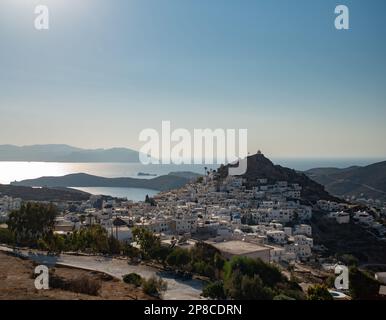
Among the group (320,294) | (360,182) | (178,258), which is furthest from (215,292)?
(360,182)

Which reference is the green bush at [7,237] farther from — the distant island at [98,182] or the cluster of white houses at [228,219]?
the distant island at [98,182]

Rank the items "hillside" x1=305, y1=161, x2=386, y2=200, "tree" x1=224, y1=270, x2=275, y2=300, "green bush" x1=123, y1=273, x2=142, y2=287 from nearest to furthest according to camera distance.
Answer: "tree" x1=224, y1=270, x2=275, y2=300
"green bush" x1=123, y1=273, x2=142, y2=287
"hillside" x1=305, y1=161, x2=386, y2=200

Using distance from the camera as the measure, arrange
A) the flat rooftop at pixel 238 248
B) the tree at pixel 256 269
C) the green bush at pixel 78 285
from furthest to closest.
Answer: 1. the flat rooftop at pixel 238 248
2. the tree at pixel 256 269
3. the green bush at pixel 78 285

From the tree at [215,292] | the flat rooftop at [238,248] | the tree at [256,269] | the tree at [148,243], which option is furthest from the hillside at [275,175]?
the tree at [215,292]

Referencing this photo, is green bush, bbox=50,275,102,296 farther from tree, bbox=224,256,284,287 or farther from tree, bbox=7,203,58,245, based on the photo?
tree, bbox=7,203,58,245

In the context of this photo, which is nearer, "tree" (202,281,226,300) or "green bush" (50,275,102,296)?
"green bush" (50,275,102,296)

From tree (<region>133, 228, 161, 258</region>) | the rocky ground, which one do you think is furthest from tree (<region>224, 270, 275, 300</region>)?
tree (<region>133, 228, 161, 258</region>)
